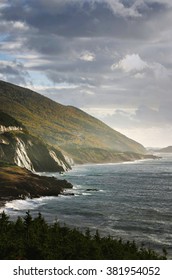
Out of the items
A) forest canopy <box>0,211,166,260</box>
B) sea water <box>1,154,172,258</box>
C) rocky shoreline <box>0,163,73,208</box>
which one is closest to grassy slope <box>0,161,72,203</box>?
rocky shoreline <box>0,163,73,208</box>

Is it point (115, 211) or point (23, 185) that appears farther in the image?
point (23, 185)

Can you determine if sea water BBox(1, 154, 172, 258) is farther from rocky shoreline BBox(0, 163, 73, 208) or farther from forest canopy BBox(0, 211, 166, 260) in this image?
forest canopy BBox(0, 211, 166, 260)

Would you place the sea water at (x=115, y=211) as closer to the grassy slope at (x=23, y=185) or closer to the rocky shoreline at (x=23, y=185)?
the rocky shoreline at (x=23, y=185)

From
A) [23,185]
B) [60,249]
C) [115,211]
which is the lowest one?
[115,211]

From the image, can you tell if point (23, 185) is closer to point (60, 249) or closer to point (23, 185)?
point (23, 185)

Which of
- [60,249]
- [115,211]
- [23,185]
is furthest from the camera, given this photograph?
[23,185]

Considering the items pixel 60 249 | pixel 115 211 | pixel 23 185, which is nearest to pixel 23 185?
pixel 23 185

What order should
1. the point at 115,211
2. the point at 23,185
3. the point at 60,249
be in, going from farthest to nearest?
the point at 23,185, the point at 115,211, the point at 60,249
